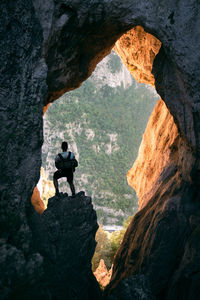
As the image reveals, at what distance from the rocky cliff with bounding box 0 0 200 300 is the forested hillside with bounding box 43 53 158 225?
3504 centimetres

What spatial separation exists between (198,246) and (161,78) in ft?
16.7

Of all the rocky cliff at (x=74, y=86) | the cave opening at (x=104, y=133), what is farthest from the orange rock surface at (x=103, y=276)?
the cave opening at (x=104, y=133)

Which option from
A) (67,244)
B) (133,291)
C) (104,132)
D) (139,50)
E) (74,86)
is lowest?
(133,291)

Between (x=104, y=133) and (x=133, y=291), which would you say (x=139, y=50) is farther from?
(x=104, y=133)

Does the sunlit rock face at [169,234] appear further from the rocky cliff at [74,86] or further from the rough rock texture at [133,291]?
the rough rock texture at [133,291]

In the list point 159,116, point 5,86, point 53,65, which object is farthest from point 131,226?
point 5,86

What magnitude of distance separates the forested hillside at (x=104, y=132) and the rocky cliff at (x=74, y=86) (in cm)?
3504

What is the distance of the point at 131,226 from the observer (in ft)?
36.2

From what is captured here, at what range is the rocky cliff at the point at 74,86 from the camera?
5949 millimetres

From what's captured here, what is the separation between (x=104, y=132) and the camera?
2192 inches

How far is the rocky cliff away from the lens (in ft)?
19.5

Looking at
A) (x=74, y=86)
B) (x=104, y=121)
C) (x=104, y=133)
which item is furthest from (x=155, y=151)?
(x=104, y=121)

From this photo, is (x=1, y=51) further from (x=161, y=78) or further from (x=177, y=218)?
(x=177, y=218)

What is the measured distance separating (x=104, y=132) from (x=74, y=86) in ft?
150
